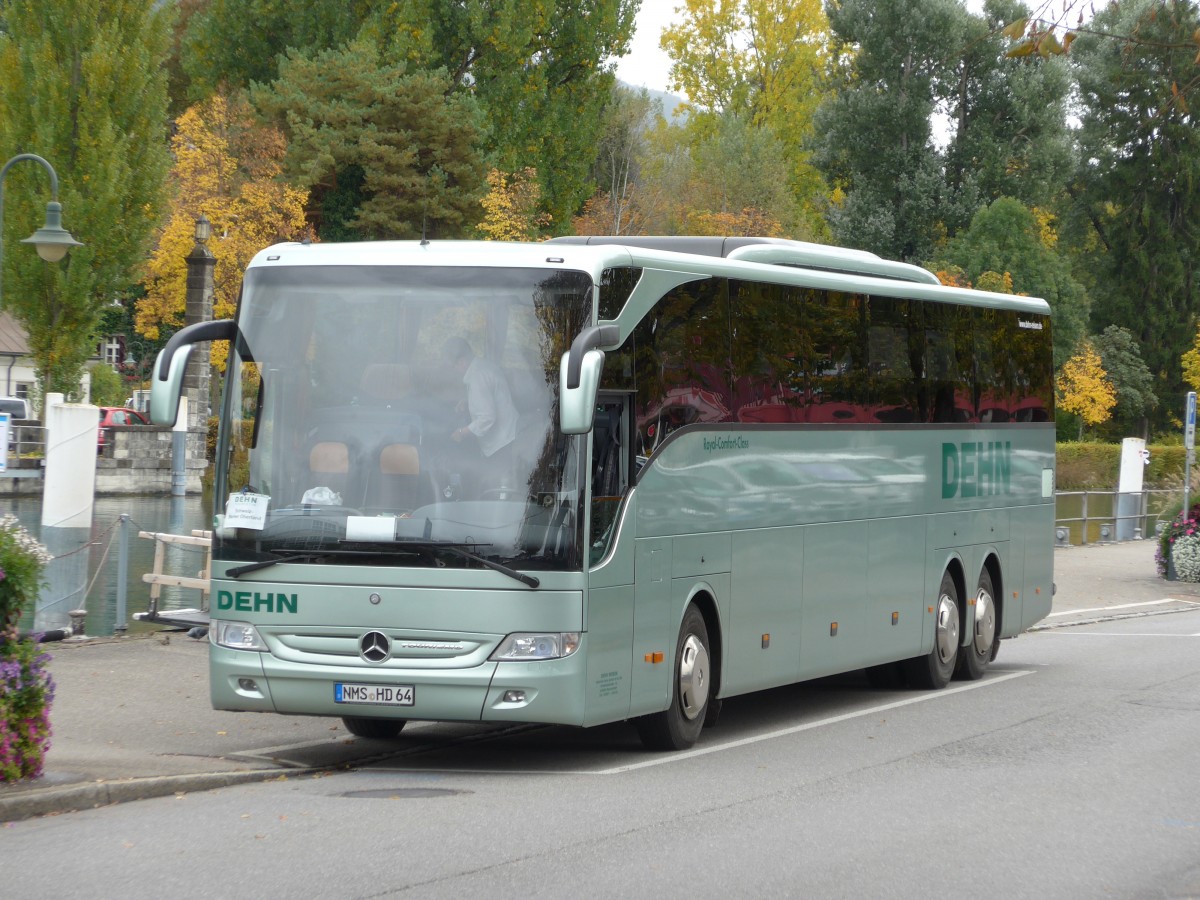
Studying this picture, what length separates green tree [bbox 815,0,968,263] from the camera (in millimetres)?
64312

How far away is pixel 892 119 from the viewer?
64.8 m

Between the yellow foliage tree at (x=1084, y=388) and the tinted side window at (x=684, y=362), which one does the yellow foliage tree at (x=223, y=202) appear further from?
the tinted side window at (x=684, y=362)

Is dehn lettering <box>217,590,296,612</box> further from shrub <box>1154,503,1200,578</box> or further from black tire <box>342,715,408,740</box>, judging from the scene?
shrub <box>1154,503,1200,578</box>

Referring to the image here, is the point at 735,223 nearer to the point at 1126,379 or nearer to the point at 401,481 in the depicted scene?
the point at 1126,379

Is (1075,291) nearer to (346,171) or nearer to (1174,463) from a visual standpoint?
(1174,463)

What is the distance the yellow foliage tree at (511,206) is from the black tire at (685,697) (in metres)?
43.2

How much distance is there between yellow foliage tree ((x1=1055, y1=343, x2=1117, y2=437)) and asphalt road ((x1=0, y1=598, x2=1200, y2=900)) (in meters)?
59.8

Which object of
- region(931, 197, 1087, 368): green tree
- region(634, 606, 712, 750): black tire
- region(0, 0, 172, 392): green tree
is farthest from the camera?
region(931, 197, 1087, 368): green tree

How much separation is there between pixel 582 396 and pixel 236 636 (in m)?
2.68

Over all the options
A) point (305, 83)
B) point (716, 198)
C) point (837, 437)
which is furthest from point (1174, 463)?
point (837, 437)

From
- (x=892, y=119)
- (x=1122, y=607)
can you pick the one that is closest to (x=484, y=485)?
(x=1122, y=607)

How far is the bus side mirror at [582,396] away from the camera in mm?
10117

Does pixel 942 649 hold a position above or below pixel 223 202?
below

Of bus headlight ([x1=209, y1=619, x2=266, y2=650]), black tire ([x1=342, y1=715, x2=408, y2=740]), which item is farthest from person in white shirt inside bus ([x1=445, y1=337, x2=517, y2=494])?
black tire ([x1=342, y1=715, x2=408, y2=740])
